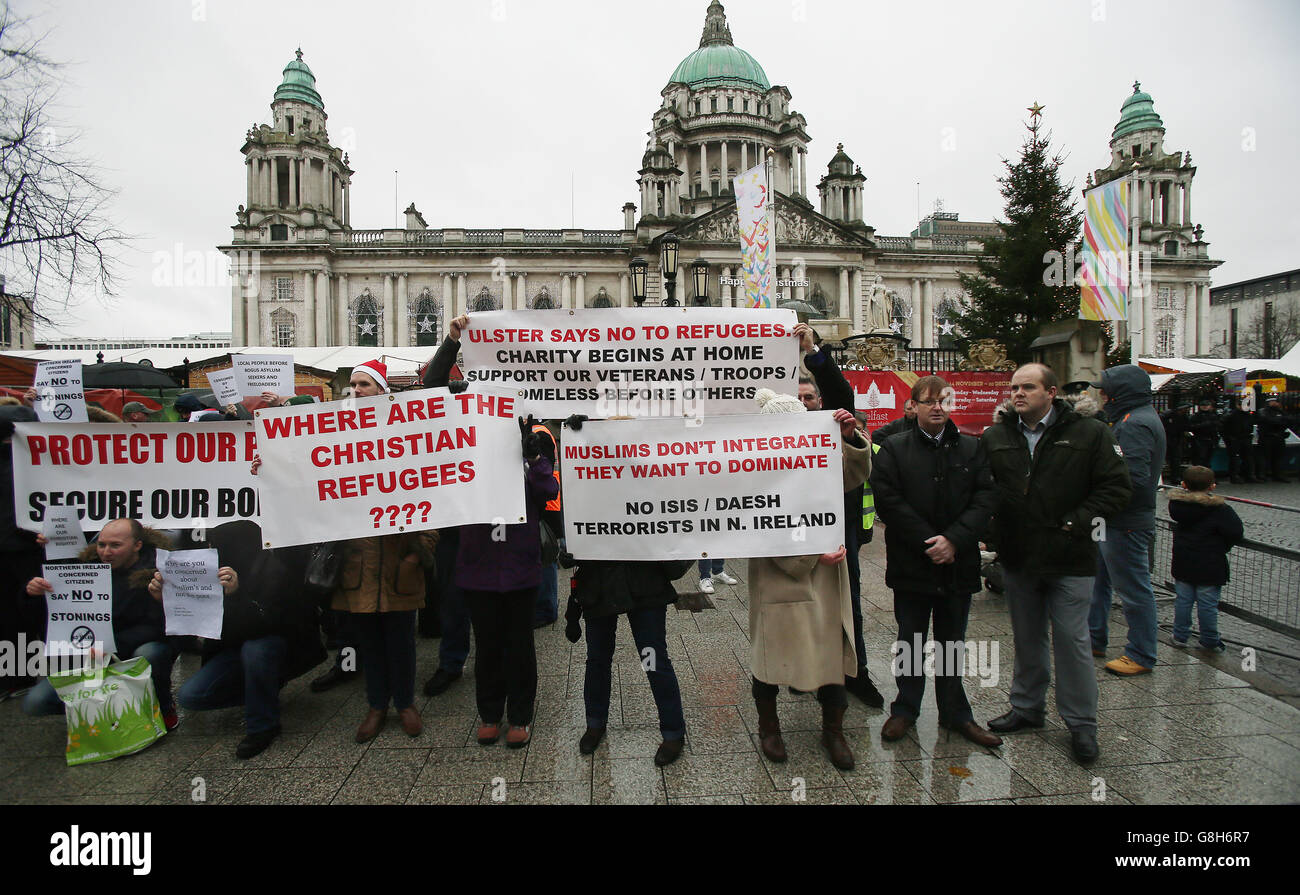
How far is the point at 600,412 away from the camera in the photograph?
4.37 meters

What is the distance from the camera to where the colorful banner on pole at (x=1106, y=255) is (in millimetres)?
9258

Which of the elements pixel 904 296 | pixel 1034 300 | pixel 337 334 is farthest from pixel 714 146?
pixel 1034 300

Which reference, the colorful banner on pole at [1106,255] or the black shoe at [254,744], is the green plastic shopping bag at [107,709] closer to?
the black shoe at [254,744]

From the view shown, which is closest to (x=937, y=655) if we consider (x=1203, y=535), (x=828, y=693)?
(x=828, y=693)

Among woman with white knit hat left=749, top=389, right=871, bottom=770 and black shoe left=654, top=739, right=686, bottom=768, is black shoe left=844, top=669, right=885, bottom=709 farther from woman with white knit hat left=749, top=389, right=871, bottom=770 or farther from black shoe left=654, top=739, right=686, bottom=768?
black shoe left=654, top=739, right=686, bottom=768

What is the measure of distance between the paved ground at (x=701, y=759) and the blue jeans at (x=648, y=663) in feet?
0.73

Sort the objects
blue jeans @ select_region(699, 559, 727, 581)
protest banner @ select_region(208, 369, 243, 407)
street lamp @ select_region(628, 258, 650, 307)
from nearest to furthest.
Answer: protest banner @ select_region(208, 369, 243, 407)
blue jeans @ select_region(699, 559, 727, 581)
street lamp @ select_region(628, 258, 650, 307)

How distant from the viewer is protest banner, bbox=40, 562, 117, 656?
4273 millimetres

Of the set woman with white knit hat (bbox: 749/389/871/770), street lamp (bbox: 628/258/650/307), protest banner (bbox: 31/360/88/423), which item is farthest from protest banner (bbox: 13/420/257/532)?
street lamp (bbox: 628/258/650/307)

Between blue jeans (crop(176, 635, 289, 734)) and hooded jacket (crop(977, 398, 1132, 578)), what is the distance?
15.9ft

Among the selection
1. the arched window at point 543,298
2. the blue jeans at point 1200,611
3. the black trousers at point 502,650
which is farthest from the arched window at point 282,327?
the blue jeans at point 1200,611

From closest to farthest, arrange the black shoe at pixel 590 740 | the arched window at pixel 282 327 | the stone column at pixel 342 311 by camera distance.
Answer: the black shoe at pixel 590 740 → the arched window at pixel 282 327 → the stone column at pixel 342 311
